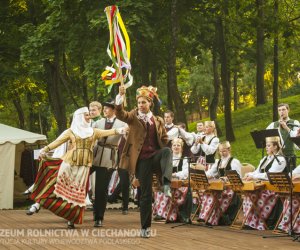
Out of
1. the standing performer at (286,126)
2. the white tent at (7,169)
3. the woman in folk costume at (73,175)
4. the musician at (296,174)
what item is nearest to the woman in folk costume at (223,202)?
the standing performer at (286,126)

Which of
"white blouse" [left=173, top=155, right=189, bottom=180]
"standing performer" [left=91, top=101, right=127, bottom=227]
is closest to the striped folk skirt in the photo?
"standing performer" [left=91, top=101, right=127, bottom=227]

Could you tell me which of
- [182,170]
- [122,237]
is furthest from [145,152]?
[182,170]

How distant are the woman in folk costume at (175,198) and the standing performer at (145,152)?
2740mm

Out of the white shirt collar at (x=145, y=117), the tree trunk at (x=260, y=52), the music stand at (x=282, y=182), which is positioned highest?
the tree trunk at (x=260, y=52)

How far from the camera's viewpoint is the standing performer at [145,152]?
8.92 m

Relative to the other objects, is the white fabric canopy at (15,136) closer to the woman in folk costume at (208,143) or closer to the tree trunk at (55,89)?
the woman in folk costume at (208,143)

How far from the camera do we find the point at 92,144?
35.2ft

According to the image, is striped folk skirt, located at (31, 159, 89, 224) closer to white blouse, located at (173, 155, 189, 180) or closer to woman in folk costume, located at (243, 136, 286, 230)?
white blouse, located at (173, 155, 189, 180)

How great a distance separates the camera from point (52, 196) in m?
10.6

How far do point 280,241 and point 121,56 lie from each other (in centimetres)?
335

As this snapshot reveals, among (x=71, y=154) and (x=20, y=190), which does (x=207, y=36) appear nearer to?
(x=20, y=190)

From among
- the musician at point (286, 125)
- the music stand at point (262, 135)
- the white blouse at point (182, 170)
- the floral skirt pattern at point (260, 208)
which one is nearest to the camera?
the music stand at point (262, 135)

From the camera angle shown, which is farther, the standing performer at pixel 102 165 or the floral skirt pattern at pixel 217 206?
the floral skirt pattern at pixel 217 206

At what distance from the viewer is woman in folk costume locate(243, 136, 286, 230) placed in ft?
33.9
